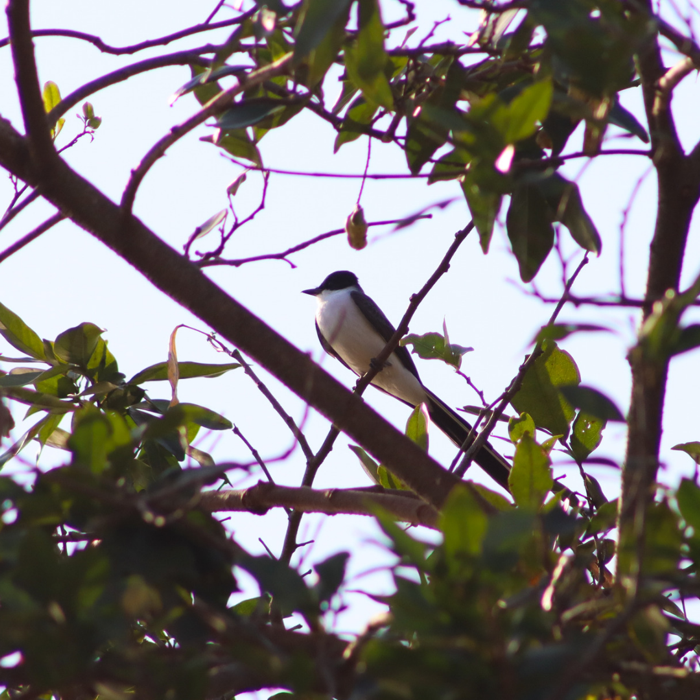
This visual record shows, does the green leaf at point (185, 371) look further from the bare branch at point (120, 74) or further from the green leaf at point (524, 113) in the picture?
the green leaf at point (524, 113)

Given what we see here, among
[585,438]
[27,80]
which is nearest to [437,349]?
[585,438]

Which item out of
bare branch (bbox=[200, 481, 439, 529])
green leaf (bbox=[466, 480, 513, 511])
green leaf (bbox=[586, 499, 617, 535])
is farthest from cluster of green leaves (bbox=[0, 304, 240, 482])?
green leaf (bbox=[586, 499, 617, 535])

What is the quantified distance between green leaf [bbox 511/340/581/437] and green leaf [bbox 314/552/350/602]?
4.94 feet

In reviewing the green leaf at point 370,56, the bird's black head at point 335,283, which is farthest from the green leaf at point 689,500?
the bird's black head at point 335,283

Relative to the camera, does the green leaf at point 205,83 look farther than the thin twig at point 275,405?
No

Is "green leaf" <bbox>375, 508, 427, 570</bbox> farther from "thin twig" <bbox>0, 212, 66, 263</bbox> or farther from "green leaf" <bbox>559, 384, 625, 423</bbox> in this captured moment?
"thin twig" <bbox>0, 212, 66, 263</bbox>

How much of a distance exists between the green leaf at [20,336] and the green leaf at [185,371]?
0.35m

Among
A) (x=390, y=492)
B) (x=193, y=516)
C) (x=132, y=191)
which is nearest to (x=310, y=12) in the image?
(x=132, y=191)

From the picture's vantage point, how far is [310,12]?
3.91 feet

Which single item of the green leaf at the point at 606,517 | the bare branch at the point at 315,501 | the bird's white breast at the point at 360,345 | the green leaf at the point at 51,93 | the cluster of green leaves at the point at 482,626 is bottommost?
the cluster of green leaves at the point at 482,626

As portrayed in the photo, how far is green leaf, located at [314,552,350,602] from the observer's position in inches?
41.2

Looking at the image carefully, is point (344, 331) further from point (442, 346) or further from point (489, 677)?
point (489, 677)

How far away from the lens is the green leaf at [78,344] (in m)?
2.63

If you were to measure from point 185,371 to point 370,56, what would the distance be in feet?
4.92
